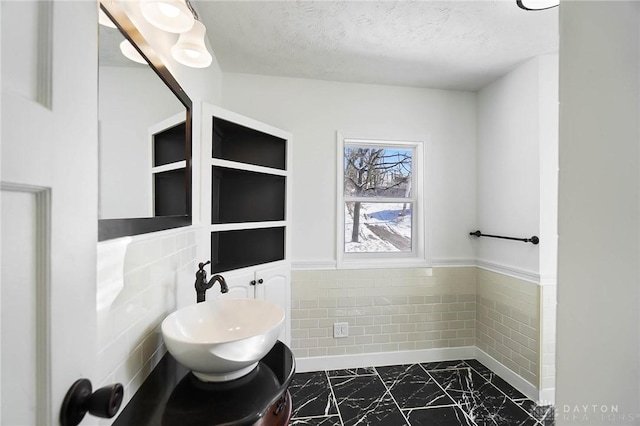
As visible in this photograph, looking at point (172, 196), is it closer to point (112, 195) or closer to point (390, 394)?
point (112, 195)

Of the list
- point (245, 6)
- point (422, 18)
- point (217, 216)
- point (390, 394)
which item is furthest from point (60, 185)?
point (390, 394)

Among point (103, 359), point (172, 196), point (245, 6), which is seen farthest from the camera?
point (245, 6)

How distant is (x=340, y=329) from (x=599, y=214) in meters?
2.30

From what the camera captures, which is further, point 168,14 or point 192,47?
point 192,47

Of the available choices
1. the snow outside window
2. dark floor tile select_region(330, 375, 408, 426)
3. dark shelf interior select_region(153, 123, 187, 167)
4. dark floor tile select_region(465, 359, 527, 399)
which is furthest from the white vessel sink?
dark floor tile select_region(465, 359, 527, 399)

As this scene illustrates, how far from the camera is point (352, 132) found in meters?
2.52

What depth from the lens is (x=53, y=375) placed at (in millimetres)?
402

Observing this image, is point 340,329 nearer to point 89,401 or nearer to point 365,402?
point 365,402

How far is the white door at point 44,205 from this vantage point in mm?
340

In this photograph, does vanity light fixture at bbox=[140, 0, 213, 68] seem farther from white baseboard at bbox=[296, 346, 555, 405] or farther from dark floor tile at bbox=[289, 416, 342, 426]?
white baseboard at bbox=[296, 346, 555, 405]

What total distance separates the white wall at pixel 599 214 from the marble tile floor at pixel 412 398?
5.82ft

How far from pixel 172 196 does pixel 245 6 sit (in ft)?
3.75

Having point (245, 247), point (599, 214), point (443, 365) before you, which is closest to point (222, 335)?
point (245, 247)

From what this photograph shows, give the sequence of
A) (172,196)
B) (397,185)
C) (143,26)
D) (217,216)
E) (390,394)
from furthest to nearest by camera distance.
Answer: (397,185) → (390,394) → (217,216) → (172,196) → (143,26)
